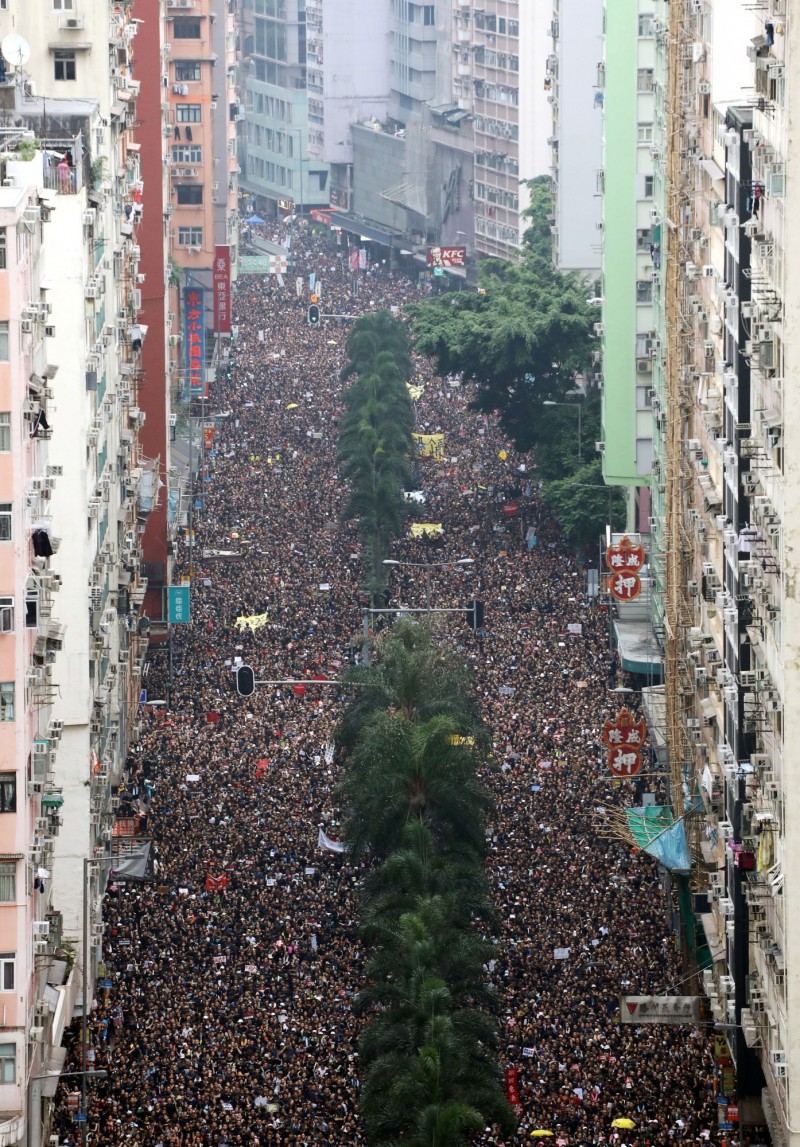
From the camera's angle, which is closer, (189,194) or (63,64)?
(63,64)

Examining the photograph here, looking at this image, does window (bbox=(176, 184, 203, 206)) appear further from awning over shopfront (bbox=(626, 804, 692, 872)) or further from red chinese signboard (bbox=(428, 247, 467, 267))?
awning over shopfront (bbox=(626, 804, 692, 872))

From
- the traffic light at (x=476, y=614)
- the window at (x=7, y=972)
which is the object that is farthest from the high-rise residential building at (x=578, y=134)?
the window at (x=7, y=972)

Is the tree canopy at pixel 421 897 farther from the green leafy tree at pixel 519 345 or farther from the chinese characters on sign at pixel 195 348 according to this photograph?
the chinese characters on sign at pixel 195 348

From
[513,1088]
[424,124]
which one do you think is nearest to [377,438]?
[513,1088]

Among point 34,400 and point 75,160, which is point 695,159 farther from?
point 34,400

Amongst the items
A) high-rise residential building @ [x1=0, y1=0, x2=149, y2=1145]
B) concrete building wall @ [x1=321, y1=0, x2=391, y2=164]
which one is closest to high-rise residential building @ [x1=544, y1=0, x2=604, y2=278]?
high-rise residential building @ [x1=0, y1=0, x2=149, y2=1145]

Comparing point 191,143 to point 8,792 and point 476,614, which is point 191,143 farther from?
point 8,792

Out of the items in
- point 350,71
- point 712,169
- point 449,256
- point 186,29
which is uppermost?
point 350,71

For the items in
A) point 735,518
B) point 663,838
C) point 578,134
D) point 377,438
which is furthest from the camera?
point 578,134
